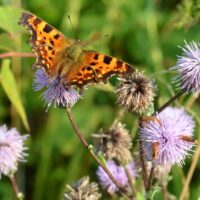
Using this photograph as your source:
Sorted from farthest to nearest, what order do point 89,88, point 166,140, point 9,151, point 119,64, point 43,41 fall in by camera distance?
1. point 89,88
2. point 9,151
3. point 43,41
4. point 166,140
5. point 119,64

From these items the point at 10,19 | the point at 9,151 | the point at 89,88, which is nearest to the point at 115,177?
the point at 9,151

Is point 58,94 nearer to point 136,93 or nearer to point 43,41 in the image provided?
point 43,41

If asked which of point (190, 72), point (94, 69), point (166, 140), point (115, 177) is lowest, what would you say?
point (115, 177)

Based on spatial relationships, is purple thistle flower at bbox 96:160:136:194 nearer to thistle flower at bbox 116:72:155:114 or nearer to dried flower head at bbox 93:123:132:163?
dried flower head at bbox 93:123:132:163

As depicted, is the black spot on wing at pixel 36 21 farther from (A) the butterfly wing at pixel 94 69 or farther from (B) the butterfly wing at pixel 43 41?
(A) the butterfly wing at pixel 94 69

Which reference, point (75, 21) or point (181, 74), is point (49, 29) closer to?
point (181, 74)

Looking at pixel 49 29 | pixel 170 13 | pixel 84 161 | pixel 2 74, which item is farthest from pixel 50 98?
pixel 170 13
